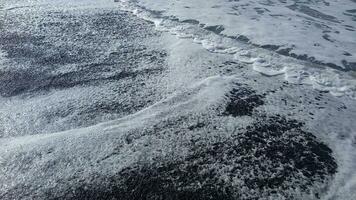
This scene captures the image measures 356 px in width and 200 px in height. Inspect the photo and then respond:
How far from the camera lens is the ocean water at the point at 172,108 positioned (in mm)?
2621

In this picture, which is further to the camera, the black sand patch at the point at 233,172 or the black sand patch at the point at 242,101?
the black sand patch at the point at 242,101

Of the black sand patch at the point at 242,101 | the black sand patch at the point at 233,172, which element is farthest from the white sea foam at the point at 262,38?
the black sand patch at the point at 233,172

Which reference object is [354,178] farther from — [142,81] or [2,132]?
[2,132]

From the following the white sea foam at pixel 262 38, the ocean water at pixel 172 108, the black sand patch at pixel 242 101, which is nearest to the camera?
the ocean water at pixel 172 108

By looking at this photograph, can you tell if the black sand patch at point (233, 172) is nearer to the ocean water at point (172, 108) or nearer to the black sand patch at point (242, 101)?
the ocean water at point (172, 108)

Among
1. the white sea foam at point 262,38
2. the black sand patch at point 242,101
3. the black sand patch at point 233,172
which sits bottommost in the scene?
the black sand patch at point 233,172

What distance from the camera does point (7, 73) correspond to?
400 cm

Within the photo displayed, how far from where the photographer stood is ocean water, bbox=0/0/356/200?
262 centimetres

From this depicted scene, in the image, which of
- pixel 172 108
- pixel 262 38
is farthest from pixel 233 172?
pixel 262 38

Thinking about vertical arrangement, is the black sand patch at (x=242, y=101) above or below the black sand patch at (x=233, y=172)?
above

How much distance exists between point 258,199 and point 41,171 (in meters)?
1.74

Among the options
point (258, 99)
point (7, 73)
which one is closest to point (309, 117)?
point (258, 99)

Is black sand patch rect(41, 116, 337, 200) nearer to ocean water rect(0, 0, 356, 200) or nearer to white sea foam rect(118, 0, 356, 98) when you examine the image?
ocean water rect(0, 0, 356, 200)

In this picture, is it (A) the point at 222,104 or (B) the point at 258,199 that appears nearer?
(B) the point at 258,199
